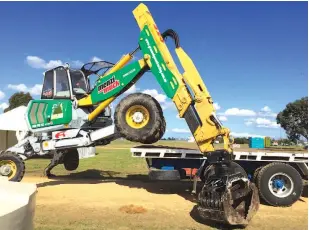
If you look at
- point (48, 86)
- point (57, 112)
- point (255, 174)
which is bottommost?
point (255, 174)

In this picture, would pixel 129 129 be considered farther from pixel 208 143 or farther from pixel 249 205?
pixel 249 205

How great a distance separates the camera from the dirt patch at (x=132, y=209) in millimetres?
7841

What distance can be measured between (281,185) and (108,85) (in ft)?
16.5

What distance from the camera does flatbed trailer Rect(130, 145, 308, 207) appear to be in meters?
8.61

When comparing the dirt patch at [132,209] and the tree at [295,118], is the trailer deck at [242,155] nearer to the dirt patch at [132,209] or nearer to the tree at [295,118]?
the dirt patch at [132,209]

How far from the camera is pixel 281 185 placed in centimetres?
871

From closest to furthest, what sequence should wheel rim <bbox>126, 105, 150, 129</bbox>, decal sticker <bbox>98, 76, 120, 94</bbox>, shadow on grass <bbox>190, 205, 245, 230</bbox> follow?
shadow on grass <bbox>190, 205, 245, 230</bbox>
wheel rim <bbox>126, 105, 150, 129</bbox>
decal sticker <bbox>98, 76, 120, 94</bbox>

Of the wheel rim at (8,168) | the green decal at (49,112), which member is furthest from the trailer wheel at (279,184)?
the wheel rim at (8,168)

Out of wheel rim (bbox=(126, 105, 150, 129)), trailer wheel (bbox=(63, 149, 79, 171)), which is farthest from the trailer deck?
trailer wheel (bbox=(63, 149, 79, 171))

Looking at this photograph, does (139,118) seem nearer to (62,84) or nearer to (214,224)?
(62,84)

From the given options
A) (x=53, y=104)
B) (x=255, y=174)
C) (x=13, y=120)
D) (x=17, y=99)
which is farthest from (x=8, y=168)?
(x=17, y=99)

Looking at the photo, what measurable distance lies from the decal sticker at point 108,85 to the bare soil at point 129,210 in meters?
2.72

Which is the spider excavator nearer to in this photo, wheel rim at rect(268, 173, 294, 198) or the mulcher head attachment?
the mulcher head attachment

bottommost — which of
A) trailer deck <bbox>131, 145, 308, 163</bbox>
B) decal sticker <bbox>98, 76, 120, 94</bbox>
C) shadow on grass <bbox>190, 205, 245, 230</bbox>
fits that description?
shadow on grass <bbox>190, 205, 245, 230</bbox>
